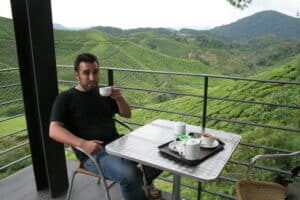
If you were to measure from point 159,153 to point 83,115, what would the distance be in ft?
2.48

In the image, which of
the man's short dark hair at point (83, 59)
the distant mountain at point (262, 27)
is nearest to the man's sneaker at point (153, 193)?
the man's short dark hair at point (83, 59)

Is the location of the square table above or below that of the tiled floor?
above

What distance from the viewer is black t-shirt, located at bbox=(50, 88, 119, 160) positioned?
195cm

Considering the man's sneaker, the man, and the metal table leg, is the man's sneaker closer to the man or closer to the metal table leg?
the man

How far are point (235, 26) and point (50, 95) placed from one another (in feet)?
17.9

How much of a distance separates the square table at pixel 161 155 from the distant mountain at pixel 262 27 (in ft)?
15.7

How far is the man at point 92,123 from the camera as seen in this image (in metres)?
1.76

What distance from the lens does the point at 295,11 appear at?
13.1ft

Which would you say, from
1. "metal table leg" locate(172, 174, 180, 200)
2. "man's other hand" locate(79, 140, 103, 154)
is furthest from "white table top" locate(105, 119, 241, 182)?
"metal table leg" locate(172, 174, 180, 200)

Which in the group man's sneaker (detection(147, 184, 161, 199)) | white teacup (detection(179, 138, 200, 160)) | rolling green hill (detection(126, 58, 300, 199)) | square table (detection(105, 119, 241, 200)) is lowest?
rolling green hill (detection(126, 58, 300, 199))

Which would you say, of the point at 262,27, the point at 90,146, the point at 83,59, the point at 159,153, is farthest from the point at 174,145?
the point at 262,27

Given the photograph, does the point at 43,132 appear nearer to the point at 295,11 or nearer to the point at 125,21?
the point at 295,11

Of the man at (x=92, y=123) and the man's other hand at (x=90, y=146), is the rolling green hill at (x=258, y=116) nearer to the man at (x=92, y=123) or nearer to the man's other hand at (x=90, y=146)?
the man at (x=92, y=123)

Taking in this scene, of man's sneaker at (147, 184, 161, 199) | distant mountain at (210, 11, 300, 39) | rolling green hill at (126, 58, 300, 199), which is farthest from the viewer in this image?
distant mountain at (210, 11, 300, 39)
